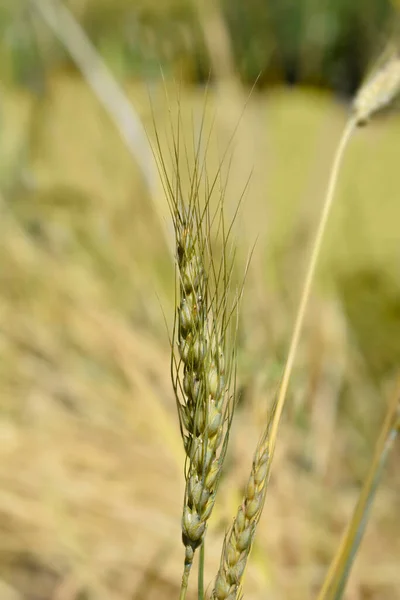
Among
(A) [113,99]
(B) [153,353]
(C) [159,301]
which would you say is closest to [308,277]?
(C) [159,301]

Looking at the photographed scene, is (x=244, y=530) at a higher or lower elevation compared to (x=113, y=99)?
lower

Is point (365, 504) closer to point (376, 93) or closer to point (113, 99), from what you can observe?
point (376, 93)

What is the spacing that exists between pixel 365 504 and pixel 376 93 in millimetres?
259

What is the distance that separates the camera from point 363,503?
396mm

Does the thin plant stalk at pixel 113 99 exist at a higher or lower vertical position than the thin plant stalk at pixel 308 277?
higher

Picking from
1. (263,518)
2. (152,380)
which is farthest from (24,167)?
(263,518)

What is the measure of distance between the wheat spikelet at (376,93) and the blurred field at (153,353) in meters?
0.08

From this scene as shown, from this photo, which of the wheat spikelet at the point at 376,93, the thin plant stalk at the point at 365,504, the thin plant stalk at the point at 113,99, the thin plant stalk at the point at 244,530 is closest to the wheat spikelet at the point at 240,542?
the thin plant stalk at the point at 244,530

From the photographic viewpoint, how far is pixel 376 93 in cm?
41

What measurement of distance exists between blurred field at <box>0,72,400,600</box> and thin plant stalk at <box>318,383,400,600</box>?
0.14m

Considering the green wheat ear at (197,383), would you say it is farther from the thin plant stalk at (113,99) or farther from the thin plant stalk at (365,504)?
the thin plant stalk at (113,99)

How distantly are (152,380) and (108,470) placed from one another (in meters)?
0.30

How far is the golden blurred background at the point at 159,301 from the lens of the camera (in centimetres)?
92

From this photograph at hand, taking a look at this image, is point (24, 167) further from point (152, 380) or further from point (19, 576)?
point (19, 576)
